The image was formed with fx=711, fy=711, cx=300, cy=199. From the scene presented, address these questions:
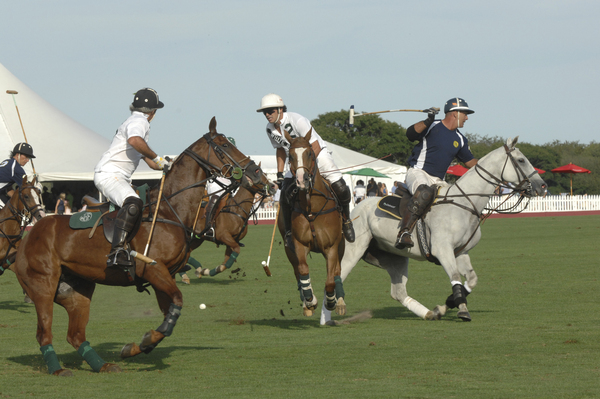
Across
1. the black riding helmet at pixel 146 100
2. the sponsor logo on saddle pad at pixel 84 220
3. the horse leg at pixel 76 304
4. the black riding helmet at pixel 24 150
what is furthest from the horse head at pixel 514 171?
the black riding helmet at pixel 24 150

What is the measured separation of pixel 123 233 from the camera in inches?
253

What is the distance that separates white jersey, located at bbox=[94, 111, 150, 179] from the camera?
679 cm

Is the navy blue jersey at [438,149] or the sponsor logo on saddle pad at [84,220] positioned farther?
the navy blue jersey at [438,149]

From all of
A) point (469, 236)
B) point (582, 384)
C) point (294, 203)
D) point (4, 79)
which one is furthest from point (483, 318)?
point (4, 79)

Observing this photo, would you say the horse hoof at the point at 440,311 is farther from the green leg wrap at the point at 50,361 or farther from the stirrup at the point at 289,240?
the green leg wrap at the point at 50,361

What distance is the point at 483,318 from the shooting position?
9.07 meters

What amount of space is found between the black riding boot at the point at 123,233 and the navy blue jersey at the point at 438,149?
471 centimetres

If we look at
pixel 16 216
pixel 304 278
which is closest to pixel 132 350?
pixel 304 278

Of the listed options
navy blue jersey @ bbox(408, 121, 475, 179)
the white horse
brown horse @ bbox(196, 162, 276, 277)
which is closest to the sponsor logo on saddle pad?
the white horse

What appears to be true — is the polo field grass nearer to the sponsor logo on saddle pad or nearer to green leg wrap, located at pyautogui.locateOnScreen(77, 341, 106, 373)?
green leg wrap, located at pyautogui.locateOnScreen(77, 341, 106, 373)

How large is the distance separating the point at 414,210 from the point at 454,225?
548mm

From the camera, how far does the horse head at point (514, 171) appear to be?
30.3 ft

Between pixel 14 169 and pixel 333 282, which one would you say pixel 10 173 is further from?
pixel 333 282

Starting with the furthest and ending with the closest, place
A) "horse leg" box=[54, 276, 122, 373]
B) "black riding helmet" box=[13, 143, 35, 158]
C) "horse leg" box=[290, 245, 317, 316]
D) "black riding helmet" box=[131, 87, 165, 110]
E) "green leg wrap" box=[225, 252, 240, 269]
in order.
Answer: "green leg wrap" box=[225, 252, 240, 269], "black riding helmet" box=[13, 143, 35, 158], "horse leg" box=[290, 245, 317, 316], "black riding helmet" box=[131, 87, 165, 110], "horse leg" box=[54, 276, 122, 373]
